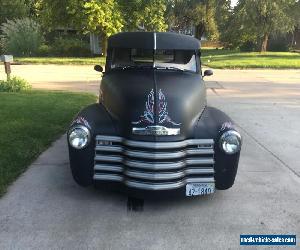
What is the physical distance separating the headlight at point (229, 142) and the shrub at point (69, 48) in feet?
102

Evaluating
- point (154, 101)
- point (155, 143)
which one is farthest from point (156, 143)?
point (154, 101)

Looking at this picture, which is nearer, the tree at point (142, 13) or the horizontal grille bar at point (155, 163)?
Result: the horizontal grille bar at point (155, 163)

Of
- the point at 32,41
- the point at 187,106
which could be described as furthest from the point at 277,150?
the point at 32,41

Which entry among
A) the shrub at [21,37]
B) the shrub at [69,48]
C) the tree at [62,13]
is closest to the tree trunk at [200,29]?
the shrub at [69,48]

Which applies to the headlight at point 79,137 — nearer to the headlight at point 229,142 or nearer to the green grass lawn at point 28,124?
the green grass lawn at point 28,124

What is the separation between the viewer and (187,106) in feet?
15.7

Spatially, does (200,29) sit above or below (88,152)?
below

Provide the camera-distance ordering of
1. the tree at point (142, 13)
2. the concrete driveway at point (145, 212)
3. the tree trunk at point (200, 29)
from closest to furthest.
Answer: the concrete driveway at point (145, 212) < the tree at point (142, 13) < the tree trunk at point (200, 29)

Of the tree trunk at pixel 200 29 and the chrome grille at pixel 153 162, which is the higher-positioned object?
the chrome grille at pixel 153 162

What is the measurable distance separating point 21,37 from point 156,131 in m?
30.3

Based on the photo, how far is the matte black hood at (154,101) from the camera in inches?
179

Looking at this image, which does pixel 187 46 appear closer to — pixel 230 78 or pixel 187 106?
pixel 187 106

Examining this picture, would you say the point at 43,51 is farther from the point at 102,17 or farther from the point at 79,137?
the point at 79,137

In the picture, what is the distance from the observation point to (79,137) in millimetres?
4648
